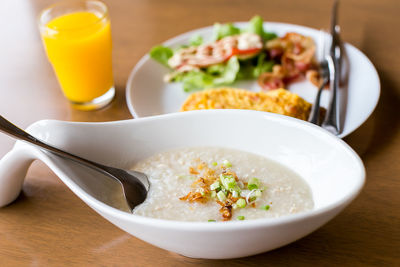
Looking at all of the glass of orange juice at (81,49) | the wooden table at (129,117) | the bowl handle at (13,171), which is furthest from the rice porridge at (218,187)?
the glass of orange juice at (81,49)

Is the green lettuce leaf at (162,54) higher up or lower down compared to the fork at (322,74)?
higher up

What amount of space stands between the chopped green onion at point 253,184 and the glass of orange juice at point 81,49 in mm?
928

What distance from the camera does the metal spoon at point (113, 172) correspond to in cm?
121

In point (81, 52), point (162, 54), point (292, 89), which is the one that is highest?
point (81, 52)

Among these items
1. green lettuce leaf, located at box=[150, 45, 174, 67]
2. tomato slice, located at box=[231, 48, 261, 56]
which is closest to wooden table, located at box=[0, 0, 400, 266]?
green lettuce leaf, located at box=[150, 45, 174, 67]

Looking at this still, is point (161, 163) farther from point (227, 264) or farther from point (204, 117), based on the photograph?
point (227, 264)

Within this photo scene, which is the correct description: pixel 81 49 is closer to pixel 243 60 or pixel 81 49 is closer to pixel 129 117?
pixel 129 117

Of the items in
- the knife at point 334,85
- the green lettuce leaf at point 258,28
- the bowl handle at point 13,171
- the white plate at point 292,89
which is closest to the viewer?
the bowl handle at point 13,171

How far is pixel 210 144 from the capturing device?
1436 mm

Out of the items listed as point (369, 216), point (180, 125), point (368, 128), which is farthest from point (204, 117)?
point (368, 128)

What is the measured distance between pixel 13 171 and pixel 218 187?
1.99 ft

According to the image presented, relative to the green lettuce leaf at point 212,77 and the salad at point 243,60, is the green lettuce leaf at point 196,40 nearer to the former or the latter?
the salad at point 243,60

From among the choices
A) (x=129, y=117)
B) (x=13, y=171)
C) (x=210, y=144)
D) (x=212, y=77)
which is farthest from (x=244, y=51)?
(x=13, y=171)

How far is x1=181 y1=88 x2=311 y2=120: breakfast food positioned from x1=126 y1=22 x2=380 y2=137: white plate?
0.16 meters
